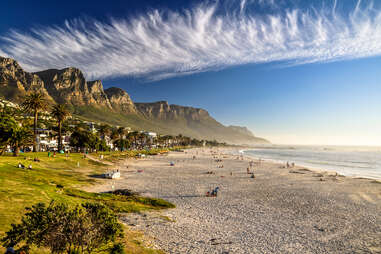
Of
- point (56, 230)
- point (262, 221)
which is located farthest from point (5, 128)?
point (262, 221)

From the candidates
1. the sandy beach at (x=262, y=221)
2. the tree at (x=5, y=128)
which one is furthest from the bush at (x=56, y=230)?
the tree at (x=5, y=128)

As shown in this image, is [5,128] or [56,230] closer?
[56,230]

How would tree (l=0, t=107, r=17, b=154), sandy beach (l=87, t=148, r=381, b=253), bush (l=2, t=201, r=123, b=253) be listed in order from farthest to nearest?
1. tree (l=0, t=107, r=17, b=154)
2. sandy beach (l=87, t=148, r=381, b=253)
3. bush (l=2, t=201, r=123, b=253)

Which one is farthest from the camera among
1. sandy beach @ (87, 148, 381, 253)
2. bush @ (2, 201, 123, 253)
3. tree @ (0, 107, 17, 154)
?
tree @ (0, 107, 17, 154)

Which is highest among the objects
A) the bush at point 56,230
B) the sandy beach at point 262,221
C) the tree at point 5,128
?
the tree at point 5,128

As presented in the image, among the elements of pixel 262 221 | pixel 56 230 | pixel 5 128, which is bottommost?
pixel 262 221

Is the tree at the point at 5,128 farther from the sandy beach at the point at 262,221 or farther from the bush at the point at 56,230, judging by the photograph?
the bush at the point at 56,230

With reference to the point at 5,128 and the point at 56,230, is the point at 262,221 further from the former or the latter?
the point at 5,128

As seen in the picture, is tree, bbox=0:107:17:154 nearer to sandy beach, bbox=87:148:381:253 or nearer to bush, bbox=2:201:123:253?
sandy beach, bbox=87:148:381:253

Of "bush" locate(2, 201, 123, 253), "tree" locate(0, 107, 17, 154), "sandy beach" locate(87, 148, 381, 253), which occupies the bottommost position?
"sandy beach" locate(87, 148, 381, 253)

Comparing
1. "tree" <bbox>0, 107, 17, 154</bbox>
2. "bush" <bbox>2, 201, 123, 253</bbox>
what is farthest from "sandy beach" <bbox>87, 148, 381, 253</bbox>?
"tree" <bbox>0, 107, 17, 154</bbox>

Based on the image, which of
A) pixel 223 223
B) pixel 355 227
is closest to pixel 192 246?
pixel 223 223

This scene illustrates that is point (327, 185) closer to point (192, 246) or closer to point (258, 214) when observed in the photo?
point (258, 214)

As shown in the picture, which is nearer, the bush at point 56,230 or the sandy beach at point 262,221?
the bush at point 56,230
